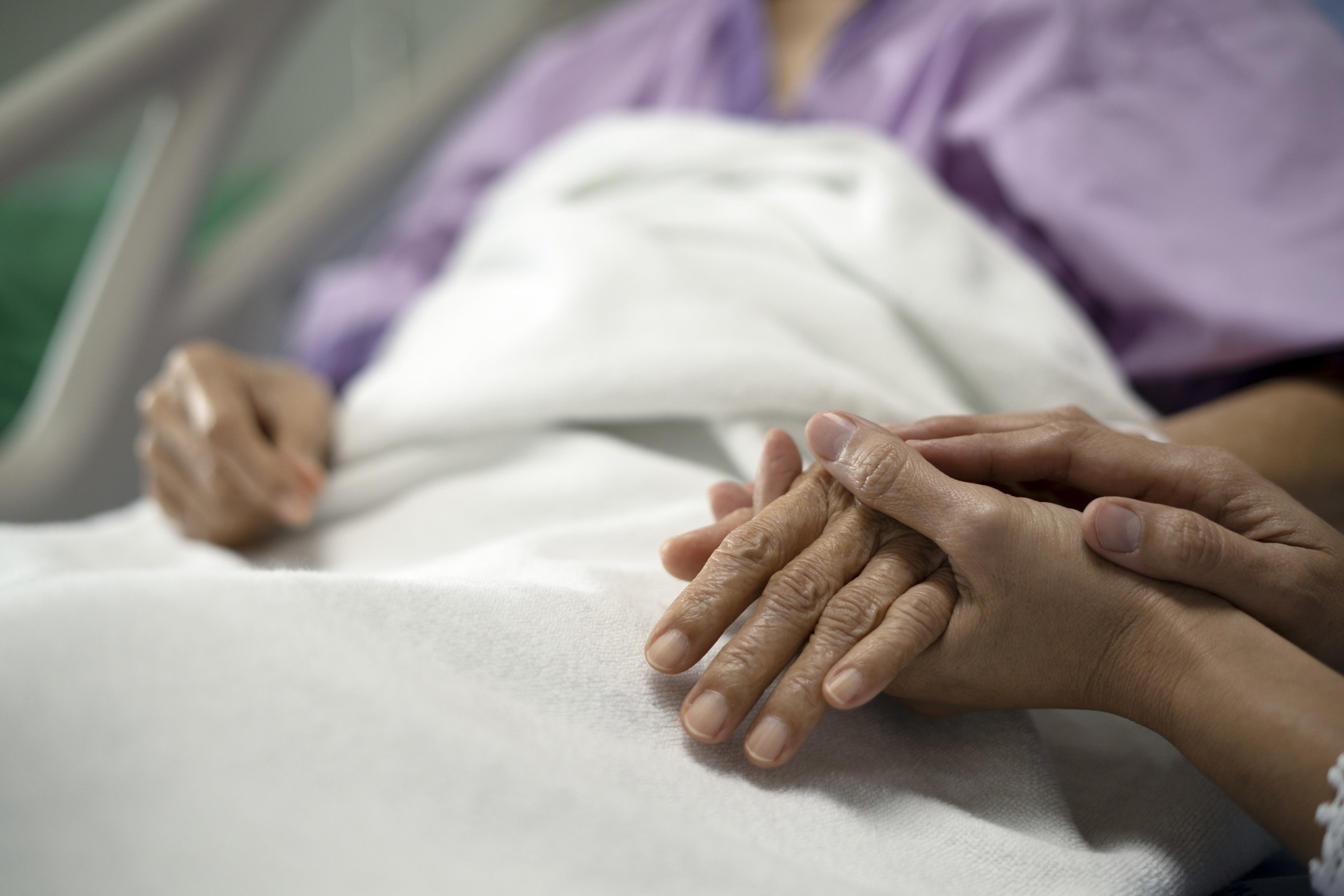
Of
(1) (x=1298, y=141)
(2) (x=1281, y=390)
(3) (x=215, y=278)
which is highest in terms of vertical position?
(1) (x=1298, y=141)

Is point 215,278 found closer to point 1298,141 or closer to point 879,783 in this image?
point 879,783

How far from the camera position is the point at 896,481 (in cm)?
37

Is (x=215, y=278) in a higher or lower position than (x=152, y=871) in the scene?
lower

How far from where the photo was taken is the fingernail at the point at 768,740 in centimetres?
33

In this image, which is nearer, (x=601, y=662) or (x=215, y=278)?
(x=601, y=662)

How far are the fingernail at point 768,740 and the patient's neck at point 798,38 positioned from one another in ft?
2.48

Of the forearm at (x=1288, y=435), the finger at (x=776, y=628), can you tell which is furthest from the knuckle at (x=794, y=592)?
the forearm at (x=1288, y=435)

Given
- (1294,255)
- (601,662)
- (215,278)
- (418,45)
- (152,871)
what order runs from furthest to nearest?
(418,45) < (215,278) < (1294,255) < (601,662) < (152,871)

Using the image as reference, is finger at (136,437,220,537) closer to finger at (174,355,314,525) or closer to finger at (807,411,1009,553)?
finger at (174,355,314,525)

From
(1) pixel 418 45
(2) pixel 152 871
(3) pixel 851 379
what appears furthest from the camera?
(1) pixel 418 45

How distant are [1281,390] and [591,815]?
598 mm

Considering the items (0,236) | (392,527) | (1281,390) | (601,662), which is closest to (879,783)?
(601,662)

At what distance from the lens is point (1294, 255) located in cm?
64

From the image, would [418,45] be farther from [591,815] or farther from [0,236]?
[591,815]
